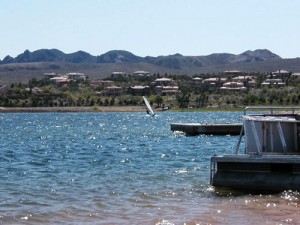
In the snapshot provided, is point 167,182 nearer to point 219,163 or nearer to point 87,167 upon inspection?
point 219,163

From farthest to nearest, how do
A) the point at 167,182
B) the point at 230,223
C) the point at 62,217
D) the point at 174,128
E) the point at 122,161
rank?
1. the point at 174,128
2. the point at 122,161
3. the point at 167,182
4. the point at 62,217
5. the point at 230,223

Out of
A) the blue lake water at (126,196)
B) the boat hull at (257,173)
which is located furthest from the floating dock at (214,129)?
the boat hull at (257,173)

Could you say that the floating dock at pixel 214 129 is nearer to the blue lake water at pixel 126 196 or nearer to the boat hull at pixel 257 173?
the blue lake water at pixel 126 196

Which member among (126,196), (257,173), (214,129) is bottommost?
(214,129)

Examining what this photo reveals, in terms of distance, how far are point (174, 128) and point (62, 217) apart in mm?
56932

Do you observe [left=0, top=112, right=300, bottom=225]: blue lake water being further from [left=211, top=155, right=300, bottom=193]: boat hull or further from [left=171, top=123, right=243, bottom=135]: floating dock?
[left=171, top=123, right=243, bottom=135]: floating dock

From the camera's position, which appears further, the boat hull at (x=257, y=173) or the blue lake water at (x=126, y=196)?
the boat hull at (x=257, y=173)

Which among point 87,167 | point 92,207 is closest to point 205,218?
point 92,207

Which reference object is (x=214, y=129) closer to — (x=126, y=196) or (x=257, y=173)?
(x=126, y=196)

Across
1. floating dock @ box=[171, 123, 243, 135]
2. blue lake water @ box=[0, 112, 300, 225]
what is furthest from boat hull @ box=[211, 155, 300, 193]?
floating dock @ box=[171, 123, 243, 135]

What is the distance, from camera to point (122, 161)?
42.0 metres

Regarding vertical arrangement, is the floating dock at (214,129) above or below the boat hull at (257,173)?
below

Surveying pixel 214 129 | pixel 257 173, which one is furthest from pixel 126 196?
pixel 214 129

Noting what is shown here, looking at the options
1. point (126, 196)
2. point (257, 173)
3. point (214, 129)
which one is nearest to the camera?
point (257, 173)
